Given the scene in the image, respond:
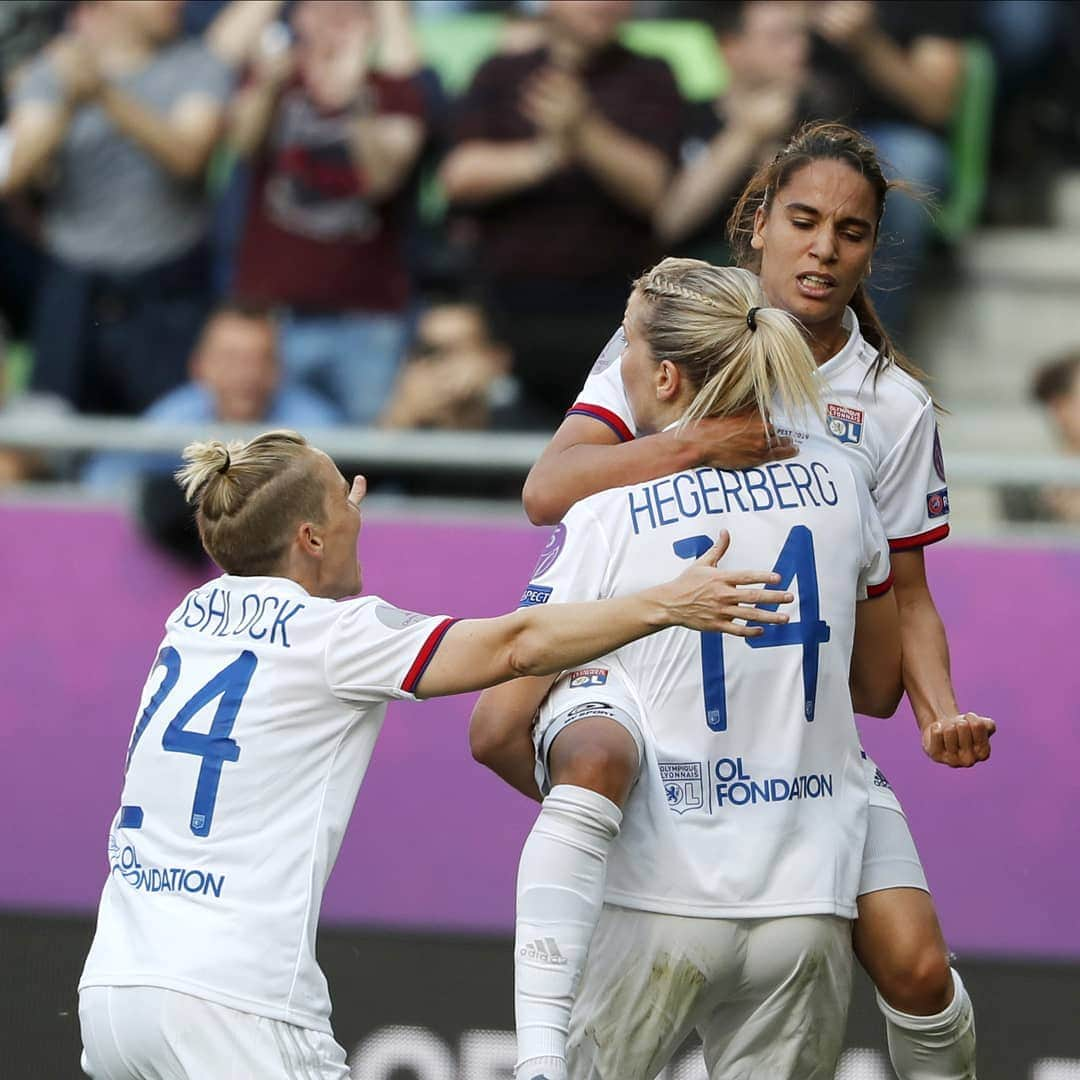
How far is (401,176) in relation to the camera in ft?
20.5

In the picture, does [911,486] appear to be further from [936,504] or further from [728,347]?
[728,347]

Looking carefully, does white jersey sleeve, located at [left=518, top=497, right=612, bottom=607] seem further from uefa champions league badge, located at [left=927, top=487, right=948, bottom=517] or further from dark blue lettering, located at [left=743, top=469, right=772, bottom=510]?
uefa champions league badge, located at [left=927, top=487, right=948, bottom=517]

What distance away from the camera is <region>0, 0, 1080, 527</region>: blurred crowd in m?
5.98

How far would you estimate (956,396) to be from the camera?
6875 millimetres

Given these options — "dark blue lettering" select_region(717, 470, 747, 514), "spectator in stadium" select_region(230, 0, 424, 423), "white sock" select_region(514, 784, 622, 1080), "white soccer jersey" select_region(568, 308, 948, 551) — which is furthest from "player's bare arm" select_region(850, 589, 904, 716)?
"spectator in stadium" select_region(230, 0, 424, 423)

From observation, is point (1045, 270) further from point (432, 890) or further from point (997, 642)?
point (432, 890)

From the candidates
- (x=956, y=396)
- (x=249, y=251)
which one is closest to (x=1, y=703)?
(x=249, y=251)

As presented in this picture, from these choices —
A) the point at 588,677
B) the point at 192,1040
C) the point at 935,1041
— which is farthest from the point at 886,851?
the point at 192,1040

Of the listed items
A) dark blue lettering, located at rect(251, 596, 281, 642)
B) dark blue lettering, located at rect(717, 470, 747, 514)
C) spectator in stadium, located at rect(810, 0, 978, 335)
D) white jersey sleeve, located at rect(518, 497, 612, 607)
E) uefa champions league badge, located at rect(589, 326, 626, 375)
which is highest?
spectator in stadium, located at rect(810, 0, 978, 335)

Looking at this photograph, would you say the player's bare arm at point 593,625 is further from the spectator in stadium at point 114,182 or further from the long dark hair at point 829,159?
the spectator in stadium at point 114,182

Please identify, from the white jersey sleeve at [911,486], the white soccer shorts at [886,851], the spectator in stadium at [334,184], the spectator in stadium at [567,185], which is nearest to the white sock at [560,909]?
the white soccer shorts at [886,851]

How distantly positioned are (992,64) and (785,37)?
0.83 metres

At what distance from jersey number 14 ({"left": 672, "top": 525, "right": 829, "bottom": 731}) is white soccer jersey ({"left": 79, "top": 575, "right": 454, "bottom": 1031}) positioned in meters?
0.41

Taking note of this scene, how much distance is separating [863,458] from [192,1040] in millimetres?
1484
